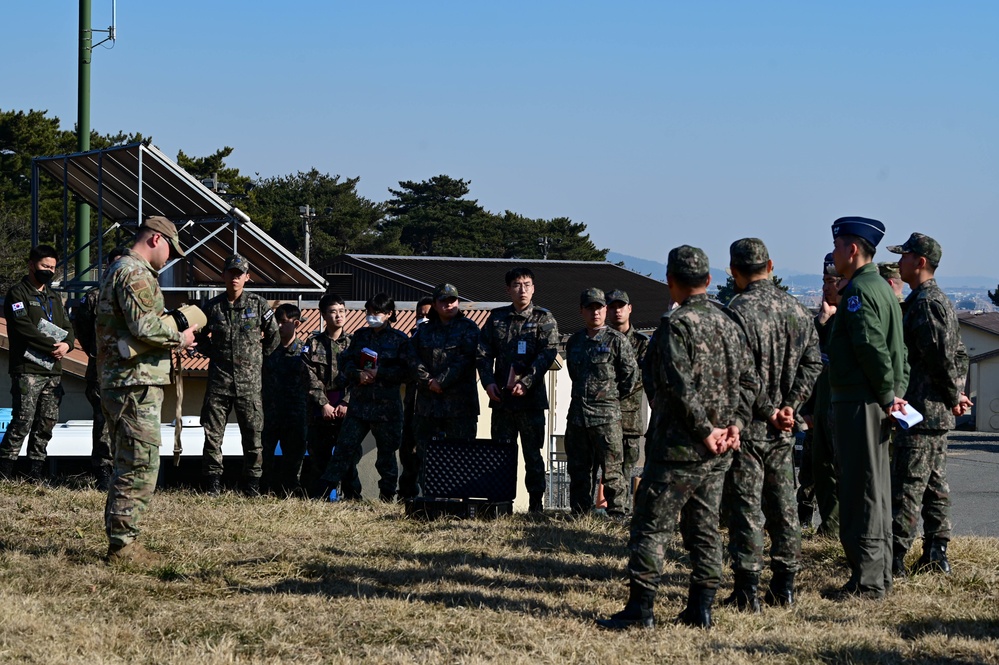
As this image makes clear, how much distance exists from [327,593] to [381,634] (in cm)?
92

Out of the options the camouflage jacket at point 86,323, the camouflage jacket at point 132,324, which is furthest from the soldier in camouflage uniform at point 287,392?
the camouflage jacket at point 132,324

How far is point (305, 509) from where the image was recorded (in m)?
8.90

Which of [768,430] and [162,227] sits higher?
[162,227]

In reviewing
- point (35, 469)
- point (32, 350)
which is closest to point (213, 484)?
point (35, 469)

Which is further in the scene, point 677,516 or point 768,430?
point 768,430

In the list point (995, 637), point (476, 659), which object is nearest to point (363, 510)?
point (476, 659)

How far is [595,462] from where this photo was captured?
369 inches

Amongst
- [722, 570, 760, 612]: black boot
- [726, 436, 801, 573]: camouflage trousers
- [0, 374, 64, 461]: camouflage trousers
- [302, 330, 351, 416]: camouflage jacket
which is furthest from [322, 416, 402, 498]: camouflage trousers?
[722, 570, 760, 612]: black boot

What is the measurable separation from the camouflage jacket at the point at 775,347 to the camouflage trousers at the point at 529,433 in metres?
3.34

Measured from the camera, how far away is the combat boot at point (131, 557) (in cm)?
691

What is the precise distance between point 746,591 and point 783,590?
0.98 feet

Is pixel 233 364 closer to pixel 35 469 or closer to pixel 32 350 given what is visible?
pixel 32 350

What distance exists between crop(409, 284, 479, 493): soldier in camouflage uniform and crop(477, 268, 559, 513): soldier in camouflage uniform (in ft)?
0.77

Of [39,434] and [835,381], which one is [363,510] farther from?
[835,381]
